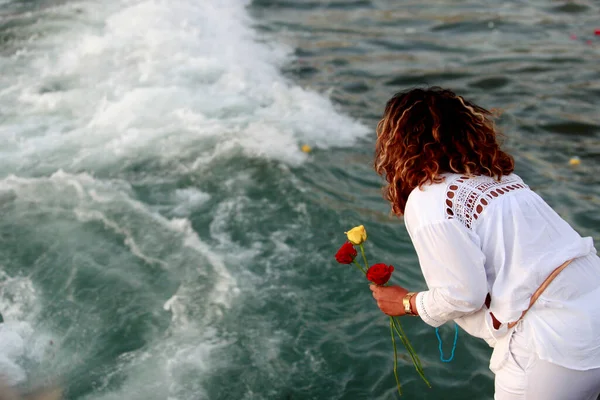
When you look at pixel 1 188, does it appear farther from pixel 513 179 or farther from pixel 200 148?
pixel 513 179

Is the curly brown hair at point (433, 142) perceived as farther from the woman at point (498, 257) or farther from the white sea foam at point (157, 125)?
the white sea foam at point (157, 125)

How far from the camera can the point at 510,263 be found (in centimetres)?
242

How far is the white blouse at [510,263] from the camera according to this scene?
238cm

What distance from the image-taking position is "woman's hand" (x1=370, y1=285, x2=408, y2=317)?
2742 millimetres

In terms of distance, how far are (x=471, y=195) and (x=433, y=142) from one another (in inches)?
9.3

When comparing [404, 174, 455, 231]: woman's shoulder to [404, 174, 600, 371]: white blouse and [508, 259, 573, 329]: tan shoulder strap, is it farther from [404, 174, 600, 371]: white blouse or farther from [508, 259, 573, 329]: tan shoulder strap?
[508, 259, 573, 329]: tan shoulder strap

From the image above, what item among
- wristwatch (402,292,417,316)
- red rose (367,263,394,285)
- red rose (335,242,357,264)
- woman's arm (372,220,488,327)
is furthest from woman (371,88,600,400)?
red rose (335,242,357,264)

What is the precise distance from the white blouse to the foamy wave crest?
4.48m

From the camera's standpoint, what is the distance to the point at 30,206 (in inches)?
239

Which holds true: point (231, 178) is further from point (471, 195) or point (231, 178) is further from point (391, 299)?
point (471, 195)

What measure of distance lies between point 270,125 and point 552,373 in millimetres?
5345

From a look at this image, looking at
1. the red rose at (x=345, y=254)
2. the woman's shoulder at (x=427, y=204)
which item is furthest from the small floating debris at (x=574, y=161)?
the woman's shoulder at (x=427, y=204)

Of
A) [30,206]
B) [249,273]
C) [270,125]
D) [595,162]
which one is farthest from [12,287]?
[595,162]

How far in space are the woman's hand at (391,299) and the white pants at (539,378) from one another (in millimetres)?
435
